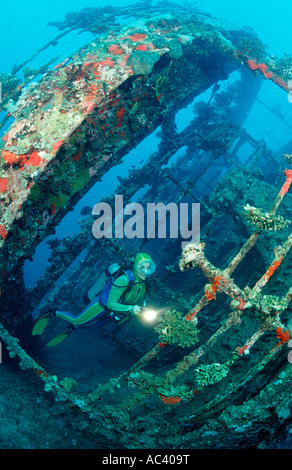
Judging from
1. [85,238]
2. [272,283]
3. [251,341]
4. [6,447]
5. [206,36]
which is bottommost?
[6,447]

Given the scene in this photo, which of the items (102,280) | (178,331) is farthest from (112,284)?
(178,331)

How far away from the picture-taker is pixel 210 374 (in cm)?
240

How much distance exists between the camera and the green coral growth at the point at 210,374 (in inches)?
93.6

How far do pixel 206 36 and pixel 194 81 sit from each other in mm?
968

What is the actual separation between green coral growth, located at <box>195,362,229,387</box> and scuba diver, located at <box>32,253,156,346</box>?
2105 mm

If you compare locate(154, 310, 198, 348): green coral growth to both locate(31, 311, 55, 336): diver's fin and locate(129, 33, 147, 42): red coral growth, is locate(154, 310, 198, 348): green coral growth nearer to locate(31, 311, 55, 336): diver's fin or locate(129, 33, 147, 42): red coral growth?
locate(31, 311, 55, 336): diver's fin

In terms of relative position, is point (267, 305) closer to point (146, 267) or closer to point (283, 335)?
point (283, 335)

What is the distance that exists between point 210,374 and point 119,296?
8.60 feet

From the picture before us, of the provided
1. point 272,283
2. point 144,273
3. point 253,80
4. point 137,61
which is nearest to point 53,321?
point 144,273

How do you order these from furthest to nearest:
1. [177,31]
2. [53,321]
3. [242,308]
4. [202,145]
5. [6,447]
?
[202,145]
[53,321]
[177,31]
[6,447]
[242,308]

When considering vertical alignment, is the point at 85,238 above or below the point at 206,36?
below

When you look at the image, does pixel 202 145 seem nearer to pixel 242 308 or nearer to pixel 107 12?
pixel 107 12

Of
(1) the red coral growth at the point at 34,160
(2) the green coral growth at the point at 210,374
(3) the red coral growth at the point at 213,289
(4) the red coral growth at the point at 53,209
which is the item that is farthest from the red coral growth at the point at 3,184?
(2) the green coral growth at the point at 210,374

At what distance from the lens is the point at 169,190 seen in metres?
11.2
